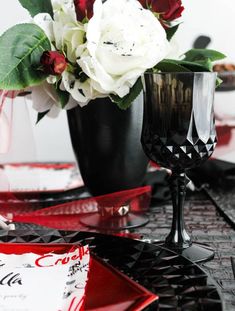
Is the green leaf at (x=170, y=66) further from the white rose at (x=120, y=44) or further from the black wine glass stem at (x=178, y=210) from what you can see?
the black wine glass stem at (x=178, y=210)

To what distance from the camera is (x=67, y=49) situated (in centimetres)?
78

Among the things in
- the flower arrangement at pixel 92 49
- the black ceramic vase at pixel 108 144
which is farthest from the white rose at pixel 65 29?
the black ceramic vase at pixel 108 144

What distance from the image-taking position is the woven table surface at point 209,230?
615mm

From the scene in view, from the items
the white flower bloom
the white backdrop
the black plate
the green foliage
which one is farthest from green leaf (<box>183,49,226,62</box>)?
the white backdrop

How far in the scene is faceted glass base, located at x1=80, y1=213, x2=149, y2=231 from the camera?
0.86 metres

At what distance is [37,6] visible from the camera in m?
0.82

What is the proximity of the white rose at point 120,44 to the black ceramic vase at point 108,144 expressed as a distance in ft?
0.35

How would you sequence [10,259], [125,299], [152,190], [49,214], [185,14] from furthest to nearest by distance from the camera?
1. [185,14]
2. [152,190]
3. [49,214]
4. [10,259]
5. [125,299]

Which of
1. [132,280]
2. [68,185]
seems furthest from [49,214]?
[132,280]

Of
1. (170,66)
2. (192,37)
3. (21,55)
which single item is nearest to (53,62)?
(21,55)

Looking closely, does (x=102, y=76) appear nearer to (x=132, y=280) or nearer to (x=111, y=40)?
(x=111, y=40)

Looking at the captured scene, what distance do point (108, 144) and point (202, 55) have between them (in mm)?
215

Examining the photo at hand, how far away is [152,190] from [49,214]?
0.23m

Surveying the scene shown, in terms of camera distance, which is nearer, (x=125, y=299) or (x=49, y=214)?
(x=125, y=299)
